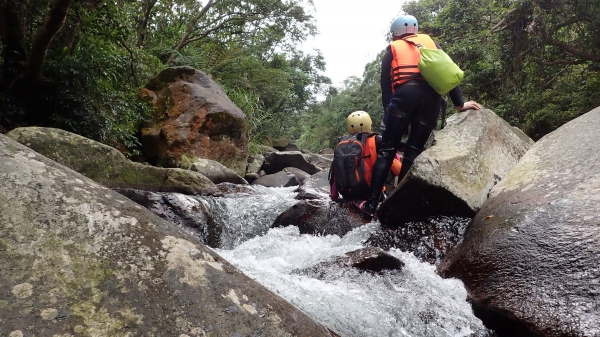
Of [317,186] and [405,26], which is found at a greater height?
[405,26]

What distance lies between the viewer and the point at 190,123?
8.47m

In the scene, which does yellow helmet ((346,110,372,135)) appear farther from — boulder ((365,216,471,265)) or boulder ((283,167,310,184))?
boulder ((283,167,310,184))

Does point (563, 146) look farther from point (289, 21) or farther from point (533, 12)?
point (289, 21)

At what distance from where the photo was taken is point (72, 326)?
3.17 feet

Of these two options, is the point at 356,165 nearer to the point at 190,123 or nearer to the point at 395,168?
the point at 395,168

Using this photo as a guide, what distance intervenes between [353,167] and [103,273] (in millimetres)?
3365

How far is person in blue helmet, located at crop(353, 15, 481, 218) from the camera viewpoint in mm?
3697

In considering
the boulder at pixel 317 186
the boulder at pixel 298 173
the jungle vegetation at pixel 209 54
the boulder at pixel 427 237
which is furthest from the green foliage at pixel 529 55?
the boulder at pixel 427 237

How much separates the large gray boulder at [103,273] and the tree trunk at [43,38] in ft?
Answer: 11.9

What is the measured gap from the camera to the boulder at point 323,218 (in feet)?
12.9

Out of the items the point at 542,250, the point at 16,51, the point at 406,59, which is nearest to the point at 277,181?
the point at 16,51

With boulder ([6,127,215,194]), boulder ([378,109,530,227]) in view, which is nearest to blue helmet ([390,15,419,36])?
boulder ([378,109,530,227])

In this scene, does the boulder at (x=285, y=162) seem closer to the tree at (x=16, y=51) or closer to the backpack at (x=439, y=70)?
the tree at (x=16, y=51)

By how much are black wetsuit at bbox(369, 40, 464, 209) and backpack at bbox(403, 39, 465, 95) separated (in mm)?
182
